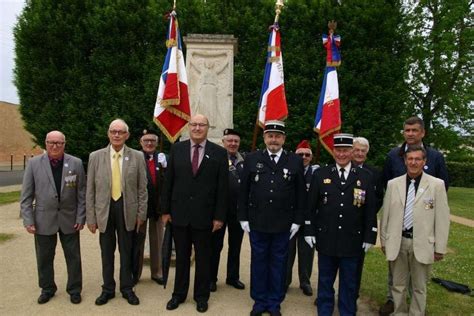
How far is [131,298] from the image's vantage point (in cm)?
464

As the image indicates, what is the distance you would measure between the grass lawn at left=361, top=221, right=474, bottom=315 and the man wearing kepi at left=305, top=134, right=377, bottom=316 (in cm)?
111

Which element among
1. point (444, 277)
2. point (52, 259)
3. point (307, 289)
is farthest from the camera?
point (444, 277)

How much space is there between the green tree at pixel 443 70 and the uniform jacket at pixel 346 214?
12819mm

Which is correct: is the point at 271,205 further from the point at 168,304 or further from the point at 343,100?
the point at 343,100

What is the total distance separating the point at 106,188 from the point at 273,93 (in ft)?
10.3

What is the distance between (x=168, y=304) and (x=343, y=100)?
30.0ft

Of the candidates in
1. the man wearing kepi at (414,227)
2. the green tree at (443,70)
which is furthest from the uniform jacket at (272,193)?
the green tree at (443,70)

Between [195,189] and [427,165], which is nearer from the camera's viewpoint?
[195,189]

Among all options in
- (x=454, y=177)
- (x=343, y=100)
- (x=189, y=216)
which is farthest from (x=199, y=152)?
(x=454, y=177)

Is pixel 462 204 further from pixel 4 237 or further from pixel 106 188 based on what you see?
pixel 4 237

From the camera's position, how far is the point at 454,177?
80.1ft

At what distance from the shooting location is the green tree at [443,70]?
16.0 meters

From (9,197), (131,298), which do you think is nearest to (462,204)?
(131,298)

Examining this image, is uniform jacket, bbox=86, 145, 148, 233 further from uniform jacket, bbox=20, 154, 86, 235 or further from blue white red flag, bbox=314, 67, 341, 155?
blue white red flag, bbox=314, 67, 341, 155
